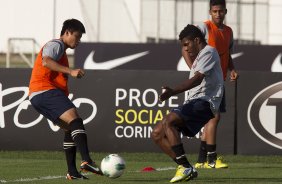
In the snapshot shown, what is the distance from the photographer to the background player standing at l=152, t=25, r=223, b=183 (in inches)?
493

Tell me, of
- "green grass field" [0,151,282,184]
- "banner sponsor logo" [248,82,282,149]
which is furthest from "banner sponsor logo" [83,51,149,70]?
"banner sponsor logo" [248,82,282,149]

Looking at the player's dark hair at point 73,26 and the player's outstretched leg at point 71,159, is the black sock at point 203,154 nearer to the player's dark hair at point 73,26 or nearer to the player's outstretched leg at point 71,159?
the player's outstretched leg at point 71,159

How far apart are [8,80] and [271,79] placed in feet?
13.8

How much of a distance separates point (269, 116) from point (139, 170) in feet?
12.5

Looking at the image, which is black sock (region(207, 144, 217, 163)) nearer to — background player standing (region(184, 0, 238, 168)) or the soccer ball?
background player standing (region(184, 0, 238, 168))

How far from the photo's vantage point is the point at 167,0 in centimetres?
4166

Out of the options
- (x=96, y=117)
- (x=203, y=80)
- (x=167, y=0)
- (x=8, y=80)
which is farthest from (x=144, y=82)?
(x=167, y=0)

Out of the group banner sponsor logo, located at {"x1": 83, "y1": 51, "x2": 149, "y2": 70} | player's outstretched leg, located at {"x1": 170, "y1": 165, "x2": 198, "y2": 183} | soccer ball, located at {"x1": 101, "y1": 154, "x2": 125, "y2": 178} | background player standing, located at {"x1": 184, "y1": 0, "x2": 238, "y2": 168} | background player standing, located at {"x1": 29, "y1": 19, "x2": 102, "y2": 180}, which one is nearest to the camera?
player's outstretched leg, located at {"x1": 170, "y1": 165, "x2": 198, "y2": 183}

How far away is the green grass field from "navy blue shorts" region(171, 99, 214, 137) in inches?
23.7

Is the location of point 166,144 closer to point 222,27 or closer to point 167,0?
point 222,27

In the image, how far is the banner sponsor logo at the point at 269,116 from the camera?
57.3 ft

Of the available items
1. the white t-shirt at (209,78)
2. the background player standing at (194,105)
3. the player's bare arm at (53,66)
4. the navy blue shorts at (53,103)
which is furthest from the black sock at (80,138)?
the white t-shirt at (209,78)

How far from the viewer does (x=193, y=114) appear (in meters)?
12.6

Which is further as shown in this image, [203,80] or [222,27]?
[222,27]
